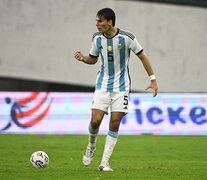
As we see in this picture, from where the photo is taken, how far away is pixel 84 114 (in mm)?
22016

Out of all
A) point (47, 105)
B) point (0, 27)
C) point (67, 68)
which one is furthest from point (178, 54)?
point (47, 105)

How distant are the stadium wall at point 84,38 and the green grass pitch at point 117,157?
340 inches

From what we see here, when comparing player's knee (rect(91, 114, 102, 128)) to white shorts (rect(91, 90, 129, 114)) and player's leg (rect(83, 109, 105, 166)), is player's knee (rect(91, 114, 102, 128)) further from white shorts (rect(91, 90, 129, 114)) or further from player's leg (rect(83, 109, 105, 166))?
white shorts (rect(91, 90, 129, 114))

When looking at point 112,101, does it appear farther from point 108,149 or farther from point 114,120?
point 108,149

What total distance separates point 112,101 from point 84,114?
1000cm

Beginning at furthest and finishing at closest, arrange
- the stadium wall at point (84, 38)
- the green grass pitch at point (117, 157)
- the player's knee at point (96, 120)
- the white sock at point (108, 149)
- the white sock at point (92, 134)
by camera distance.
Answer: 1. the stadium wall at point (84, 38)
2. the white sock at point (92, 134)
3. the player's knee at point (96, 120)
4. the white sock at point (108, 149)
5. the green grass pitch at point (117, 157)

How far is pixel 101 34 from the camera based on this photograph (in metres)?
12.0

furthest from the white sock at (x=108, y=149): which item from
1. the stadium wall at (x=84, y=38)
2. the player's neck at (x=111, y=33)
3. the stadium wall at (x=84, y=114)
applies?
the stadium wall at (x=84, y=38)

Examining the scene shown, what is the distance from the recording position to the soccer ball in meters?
12.0

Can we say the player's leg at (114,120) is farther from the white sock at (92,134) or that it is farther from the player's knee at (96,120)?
the white sock at (92,134)

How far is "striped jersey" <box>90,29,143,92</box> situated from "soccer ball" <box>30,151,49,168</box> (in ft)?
4.70

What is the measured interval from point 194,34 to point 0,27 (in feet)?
26.0

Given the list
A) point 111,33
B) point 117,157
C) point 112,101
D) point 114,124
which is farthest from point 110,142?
point 117,157

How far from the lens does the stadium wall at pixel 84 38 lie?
2950cm
